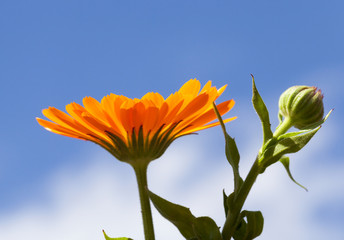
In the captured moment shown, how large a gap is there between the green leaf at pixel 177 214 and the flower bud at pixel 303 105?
32 cm

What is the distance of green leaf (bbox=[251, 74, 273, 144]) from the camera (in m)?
0.98

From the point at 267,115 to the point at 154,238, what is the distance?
1.12ft

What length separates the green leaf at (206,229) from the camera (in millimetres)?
867

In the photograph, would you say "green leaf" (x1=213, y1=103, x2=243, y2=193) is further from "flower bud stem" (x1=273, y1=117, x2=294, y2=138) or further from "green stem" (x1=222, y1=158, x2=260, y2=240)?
"flower bud stem" (x1=273, y1=117, x2=294, y2=138)

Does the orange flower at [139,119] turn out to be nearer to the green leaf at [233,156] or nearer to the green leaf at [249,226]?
the green leaf at [233,156]

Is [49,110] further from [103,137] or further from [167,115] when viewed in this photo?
[167,115]

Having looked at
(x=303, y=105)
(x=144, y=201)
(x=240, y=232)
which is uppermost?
(x=303, y=105)

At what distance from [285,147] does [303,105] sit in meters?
0.12

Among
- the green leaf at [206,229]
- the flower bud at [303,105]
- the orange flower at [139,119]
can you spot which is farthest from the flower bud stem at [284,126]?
the green leaf at [206,229]

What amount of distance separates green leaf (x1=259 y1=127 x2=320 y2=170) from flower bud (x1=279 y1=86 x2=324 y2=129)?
54 millimetres

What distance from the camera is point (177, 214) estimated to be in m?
0.90

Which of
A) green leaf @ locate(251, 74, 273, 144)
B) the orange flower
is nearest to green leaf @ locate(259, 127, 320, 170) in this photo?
green leaf @ locate(251, 74, 273, 144)

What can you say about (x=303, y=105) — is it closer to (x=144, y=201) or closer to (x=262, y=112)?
(x=262, y=112)

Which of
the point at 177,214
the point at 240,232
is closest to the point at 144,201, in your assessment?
the point at 177,214
